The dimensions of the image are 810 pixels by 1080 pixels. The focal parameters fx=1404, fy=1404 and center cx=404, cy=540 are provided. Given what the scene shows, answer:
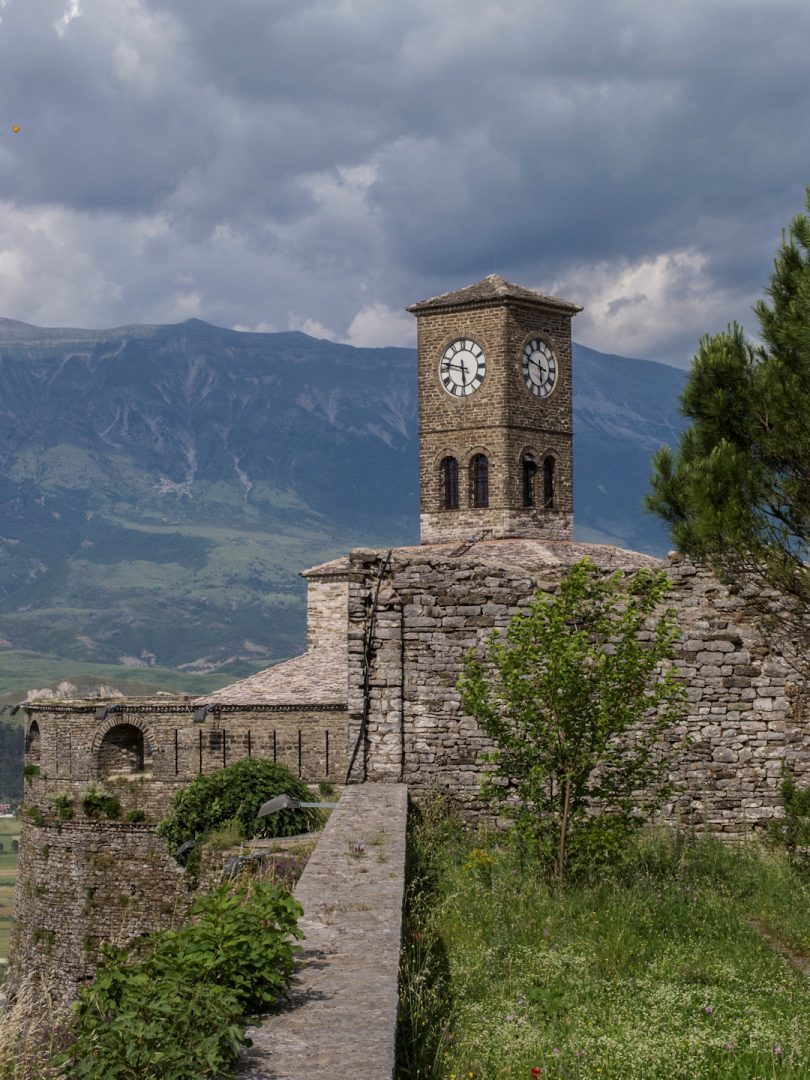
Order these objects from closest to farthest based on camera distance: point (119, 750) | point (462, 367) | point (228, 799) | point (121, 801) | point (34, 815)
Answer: point (228, 799)
point (34, 815)
point (121, 801)
point (119, 750)
point (462, 367)

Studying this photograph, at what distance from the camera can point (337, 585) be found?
56031 millimetres

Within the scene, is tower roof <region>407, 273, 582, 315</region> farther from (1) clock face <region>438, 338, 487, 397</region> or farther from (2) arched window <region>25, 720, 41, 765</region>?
(2) arched window <region>25, 720, 41, 765</region>

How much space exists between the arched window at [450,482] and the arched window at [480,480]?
0.78 metres

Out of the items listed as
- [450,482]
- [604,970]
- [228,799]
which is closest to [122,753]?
[450,482]

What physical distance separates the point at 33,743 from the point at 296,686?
1360 cm

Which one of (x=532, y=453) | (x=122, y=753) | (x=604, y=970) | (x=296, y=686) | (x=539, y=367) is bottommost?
(x=122, y=753)

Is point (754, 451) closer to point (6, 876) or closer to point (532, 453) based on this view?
point (532, 453)

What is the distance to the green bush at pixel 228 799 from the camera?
23.8 m

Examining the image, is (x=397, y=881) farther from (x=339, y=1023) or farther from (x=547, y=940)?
(x=339, y=1023)

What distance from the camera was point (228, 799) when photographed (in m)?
24.4

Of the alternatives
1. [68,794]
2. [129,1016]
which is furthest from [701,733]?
[68,794]

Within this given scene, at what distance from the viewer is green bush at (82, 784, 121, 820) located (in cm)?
4359

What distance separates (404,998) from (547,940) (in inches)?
110

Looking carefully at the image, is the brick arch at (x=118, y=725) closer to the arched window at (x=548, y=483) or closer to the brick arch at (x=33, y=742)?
the brick arch at (x=33, y=742)
